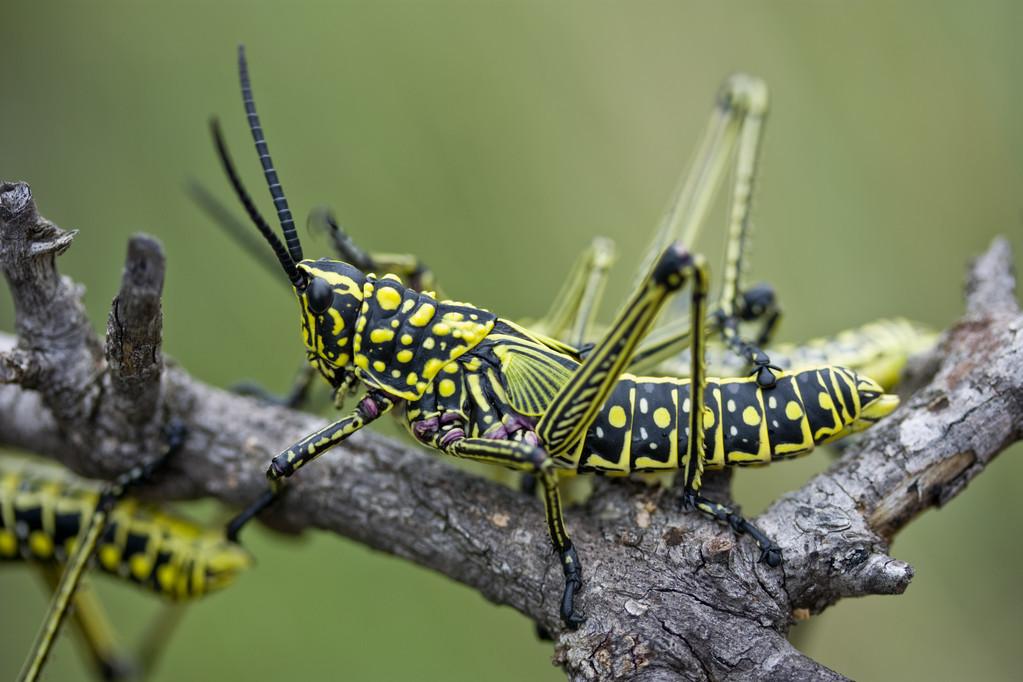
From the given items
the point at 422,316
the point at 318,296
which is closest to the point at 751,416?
the point at 422,316

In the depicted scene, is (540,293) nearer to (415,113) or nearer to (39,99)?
(415,113)

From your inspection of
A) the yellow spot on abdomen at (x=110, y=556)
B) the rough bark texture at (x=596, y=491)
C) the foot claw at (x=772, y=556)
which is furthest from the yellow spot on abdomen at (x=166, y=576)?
the foot claw at (x=772, y=556)

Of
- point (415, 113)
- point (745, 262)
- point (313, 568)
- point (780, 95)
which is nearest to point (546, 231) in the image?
point (415, 113)

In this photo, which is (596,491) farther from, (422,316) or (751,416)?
(422,316)

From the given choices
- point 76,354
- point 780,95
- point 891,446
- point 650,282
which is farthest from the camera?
point 780,95

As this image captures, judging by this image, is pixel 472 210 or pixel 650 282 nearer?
pixel 650 282

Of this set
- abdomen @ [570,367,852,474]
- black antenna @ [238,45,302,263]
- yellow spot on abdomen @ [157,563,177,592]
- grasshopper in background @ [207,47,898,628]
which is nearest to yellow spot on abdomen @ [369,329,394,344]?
grasshopper in background @ [207,47,898,628]

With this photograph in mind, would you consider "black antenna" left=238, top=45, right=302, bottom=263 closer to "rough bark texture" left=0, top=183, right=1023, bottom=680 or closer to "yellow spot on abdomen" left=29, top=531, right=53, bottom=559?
"rough bark texture" left=0, top=183, right=1023, bottom=680
